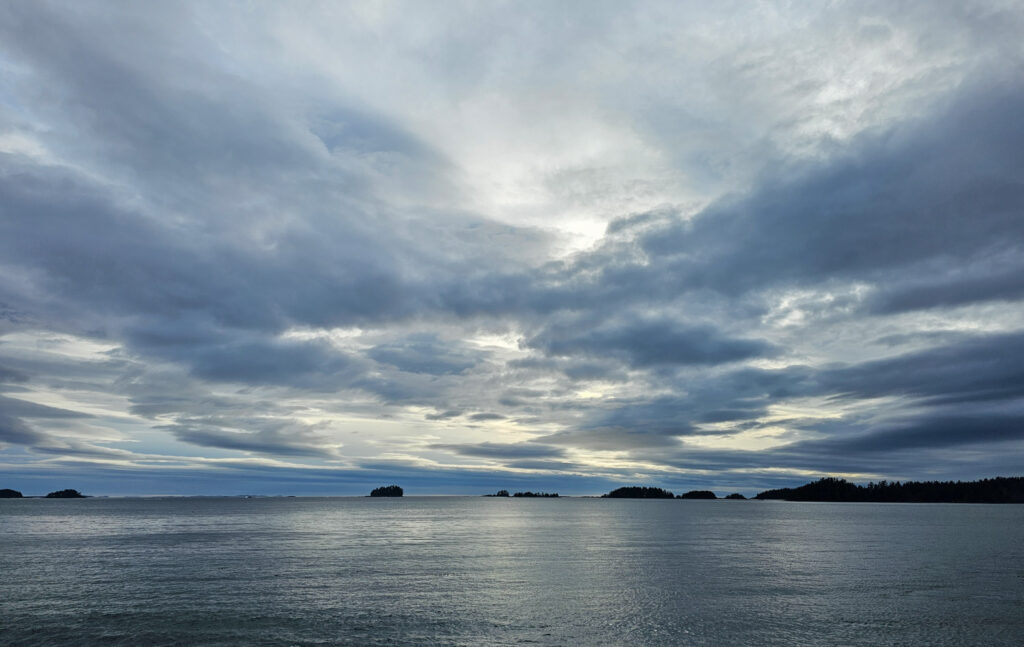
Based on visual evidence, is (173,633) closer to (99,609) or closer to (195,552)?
(99,609)

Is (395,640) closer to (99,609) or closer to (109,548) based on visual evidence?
(99,609)

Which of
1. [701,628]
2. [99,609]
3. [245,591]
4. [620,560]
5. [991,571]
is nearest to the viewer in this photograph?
[701,628]

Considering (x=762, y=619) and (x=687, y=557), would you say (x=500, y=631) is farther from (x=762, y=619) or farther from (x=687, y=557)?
(x=687, y=557)

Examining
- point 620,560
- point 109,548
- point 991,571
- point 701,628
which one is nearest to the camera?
point 701,628

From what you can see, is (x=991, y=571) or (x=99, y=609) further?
(x=991, y=571)

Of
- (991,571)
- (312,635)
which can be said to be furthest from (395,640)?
(991,571)

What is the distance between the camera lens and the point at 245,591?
48.2 meters

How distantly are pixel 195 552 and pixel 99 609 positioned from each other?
37.8m

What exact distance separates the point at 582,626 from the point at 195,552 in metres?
57.8

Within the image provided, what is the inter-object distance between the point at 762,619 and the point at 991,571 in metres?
41.5

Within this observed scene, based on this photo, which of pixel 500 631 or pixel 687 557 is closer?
pixel 500 631

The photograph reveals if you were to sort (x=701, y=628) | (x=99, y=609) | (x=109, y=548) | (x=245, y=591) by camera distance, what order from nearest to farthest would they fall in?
(x=701, y=628) < (x=99, y=609) < (x=245, y=591) < (x=109, y=548)

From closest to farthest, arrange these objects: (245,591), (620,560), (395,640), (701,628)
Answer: (395,640)
(701,628)
(245,591)
(620,560)

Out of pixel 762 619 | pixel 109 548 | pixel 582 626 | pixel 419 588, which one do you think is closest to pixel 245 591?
pixel 419 588
